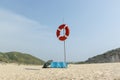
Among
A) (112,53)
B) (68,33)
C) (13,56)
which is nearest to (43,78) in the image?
(68,33)

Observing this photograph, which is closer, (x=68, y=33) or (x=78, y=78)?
(x=78, y=78)

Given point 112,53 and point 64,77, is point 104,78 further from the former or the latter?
point 112,53

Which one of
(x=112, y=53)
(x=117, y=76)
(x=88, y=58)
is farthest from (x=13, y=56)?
(x=117, y=76)

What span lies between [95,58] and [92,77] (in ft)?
48.3

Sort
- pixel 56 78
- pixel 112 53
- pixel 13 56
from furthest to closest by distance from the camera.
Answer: pixel 13 56
pixel 112 53
pixel 56 78

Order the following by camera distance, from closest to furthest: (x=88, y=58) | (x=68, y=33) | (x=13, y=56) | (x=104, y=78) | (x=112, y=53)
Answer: (x=104, y=78) → (x=68, y=33) → (x=112, y=53) → (x=88, y=58) → (x=13, y=56)

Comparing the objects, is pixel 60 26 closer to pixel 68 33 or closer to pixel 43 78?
pixel 68 33

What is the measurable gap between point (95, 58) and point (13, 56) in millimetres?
16673

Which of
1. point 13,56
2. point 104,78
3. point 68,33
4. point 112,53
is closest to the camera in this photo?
point 104,78

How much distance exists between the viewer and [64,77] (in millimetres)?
10609

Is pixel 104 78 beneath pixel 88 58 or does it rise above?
beneath

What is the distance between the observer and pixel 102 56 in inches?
952

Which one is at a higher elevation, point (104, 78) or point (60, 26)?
point (60, 26)

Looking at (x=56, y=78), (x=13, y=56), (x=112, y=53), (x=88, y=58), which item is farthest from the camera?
(x=13, y=56)
